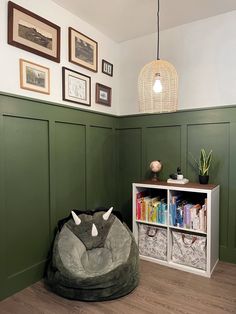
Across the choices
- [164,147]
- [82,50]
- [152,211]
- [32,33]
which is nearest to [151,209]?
[152,211]

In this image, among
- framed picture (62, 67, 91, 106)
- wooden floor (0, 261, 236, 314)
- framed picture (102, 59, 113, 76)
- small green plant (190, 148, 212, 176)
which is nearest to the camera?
wooden floor (0, 261, 236, 314)

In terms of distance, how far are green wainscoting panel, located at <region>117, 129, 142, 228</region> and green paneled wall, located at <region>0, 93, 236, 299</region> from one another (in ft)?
0.04

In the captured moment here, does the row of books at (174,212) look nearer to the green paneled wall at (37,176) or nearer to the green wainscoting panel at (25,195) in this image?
the green paneled wall at (37,176)

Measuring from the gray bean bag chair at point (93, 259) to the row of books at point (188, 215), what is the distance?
535 mm

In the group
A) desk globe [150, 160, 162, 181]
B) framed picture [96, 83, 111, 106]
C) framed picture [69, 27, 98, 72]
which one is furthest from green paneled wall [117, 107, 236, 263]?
framed picture [69, 27, 98, 72]

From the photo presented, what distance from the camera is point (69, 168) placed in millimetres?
2596

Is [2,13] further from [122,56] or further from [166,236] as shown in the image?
[166,236]

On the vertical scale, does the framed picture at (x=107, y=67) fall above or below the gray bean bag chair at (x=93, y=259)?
above

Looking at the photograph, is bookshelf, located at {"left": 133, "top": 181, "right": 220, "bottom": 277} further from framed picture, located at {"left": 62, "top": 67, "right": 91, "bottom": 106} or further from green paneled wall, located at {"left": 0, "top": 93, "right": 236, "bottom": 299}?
framed picture, located at {"left": 62, "top": 67, "right": 91, "bottom": 106}

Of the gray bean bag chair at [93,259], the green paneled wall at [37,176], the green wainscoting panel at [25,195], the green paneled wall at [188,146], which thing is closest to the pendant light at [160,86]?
the green paneled wall at [188,146]

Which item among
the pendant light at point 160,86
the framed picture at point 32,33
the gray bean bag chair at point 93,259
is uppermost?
the framed picture at point 32,33

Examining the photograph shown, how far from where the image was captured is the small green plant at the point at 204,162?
265 cm

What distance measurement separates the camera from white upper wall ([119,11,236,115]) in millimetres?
2590

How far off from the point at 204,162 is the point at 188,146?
0.28m
